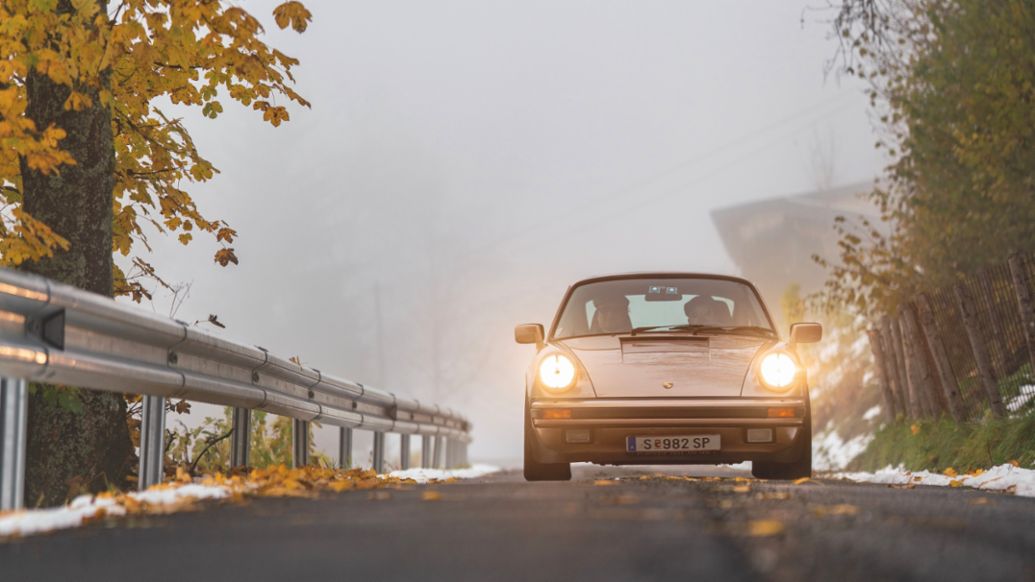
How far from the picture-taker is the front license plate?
8.38m

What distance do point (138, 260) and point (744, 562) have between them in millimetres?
8584

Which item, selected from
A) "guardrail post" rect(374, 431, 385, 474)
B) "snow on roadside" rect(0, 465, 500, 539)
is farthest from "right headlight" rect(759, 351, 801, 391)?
"guardrail post" rect(374, 431, 385, 474)

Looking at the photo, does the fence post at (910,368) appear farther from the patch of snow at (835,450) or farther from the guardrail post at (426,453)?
the guardrail post at (426,453)

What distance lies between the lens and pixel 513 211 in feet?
377

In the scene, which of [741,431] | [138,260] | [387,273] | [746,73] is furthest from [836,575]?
[746,73]

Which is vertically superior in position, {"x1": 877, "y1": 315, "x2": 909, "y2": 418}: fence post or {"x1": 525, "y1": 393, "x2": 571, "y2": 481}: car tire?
{"x1": 877, "y1": 315, "x2": 909, "y2": 418}: fence post

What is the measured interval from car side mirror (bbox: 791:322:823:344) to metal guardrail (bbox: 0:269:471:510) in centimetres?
376

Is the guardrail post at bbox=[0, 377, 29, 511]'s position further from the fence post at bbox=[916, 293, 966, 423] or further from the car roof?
the fence post at bbox=[916, 293, 966, 423]

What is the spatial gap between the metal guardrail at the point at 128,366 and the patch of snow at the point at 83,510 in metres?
0.17

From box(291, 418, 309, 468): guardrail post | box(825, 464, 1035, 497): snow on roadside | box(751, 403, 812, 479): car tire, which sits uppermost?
box(291, 418, 309, 468): guardrail post

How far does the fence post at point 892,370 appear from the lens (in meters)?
15.2

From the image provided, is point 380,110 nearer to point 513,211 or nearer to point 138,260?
point 513,211

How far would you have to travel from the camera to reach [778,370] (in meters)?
8.72

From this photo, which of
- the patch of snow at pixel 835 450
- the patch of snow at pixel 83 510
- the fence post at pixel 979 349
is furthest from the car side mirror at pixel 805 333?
the patch of snow at pixel 835 450
